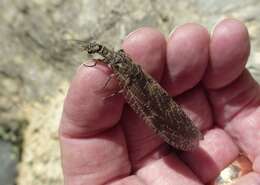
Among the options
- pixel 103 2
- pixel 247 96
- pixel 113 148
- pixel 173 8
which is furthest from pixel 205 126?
pixel 103 2

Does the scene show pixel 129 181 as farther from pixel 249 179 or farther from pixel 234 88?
pixel 234 88

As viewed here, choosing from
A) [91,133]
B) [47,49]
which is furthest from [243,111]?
[47,49]

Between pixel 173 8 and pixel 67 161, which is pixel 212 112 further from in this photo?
pixel 173 8

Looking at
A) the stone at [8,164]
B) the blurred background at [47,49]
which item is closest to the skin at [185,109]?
the blurred background at [47,49]

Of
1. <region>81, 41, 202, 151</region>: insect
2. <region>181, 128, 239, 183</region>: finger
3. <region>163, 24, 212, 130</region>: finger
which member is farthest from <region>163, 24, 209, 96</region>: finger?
<region>181, 128, 239, 183</region>: finger

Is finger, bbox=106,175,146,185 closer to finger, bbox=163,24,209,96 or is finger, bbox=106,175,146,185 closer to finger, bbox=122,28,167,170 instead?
finger, bbox=122,28,167,170

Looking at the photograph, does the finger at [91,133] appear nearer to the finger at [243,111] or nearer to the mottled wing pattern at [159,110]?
the mottled wing pattern at [159,110]
